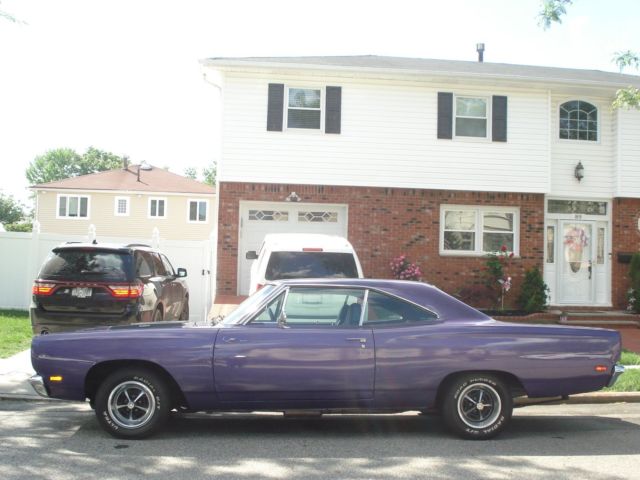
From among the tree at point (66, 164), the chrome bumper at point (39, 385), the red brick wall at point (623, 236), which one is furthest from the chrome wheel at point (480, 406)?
the tree at point (66, 164)

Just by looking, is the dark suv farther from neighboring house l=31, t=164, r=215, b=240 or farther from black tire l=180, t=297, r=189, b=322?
neighboring house l=31, t=164, r=215, b=240

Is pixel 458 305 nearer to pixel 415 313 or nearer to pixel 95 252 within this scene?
pixel 415 313

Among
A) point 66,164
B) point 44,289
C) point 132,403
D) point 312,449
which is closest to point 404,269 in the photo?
point 44,289

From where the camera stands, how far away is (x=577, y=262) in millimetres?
16016

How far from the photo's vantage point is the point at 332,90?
14906 millimetres

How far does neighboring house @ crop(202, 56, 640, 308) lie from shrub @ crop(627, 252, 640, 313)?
0.26 metres


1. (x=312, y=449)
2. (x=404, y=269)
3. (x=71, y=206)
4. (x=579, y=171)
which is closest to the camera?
(x=312, y=449)

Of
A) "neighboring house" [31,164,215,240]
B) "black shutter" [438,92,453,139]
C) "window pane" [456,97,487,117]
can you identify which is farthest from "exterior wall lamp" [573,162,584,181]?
"neighboring house" [31,164,215,240]

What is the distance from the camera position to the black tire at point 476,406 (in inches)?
231

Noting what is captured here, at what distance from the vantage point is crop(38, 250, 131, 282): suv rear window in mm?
8977

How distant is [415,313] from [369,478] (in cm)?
169

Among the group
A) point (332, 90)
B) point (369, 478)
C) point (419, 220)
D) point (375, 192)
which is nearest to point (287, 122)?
point (332, 90)

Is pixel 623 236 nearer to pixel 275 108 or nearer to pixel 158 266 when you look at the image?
pixel 275 108

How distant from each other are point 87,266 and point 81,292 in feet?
1.22
